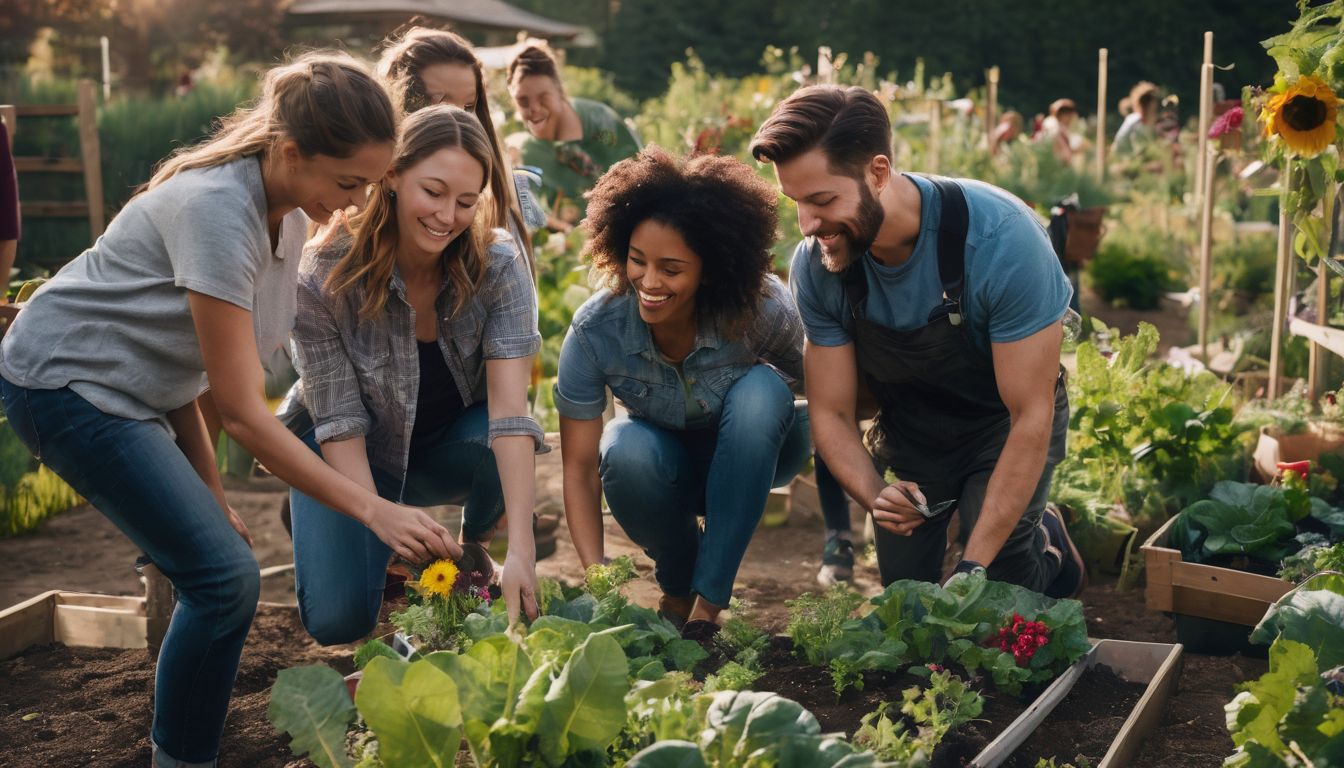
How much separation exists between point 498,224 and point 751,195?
0.58m

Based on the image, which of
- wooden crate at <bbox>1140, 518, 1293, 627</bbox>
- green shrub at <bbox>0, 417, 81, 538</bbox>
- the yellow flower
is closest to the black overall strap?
wooden crate at <bbox>1140, 518, 1293, 627</bbox>

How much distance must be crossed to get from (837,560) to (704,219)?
4.29ft

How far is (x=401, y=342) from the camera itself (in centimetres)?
288

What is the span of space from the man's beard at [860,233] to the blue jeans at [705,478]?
359 millimetres

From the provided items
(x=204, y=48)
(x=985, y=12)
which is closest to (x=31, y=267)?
(x=204, y=48)

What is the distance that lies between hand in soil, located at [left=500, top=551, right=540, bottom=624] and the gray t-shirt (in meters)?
0.68

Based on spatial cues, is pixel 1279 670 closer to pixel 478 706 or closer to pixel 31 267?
pixel 478 706

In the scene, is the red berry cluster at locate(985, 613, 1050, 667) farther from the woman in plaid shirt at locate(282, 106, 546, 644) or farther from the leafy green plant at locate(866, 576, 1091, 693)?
the woman in plaid shirt at locate(282, 106, 546, 644)

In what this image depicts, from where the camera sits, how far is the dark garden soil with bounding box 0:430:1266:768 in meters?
2.52

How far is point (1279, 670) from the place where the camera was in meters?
1.89

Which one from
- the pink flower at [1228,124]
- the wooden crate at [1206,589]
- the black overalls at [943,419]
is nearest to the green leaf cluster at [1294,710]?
the wooden crate at [1206,589]

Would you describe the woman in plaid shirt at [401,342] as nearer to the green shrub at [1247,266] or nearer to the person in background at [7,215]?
the person in background at [7,215]

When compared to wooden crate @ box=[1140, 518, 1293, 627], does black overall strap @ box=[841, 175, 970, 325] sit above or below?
above

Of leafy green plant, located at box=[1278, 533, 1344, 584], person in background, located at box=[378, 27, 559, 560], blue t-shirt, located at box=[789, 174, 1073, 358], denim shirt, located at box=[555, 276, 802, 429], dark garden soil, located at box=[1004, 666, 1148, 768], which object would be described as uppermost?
person in background, located at box=[378, 27, 559, 560]
